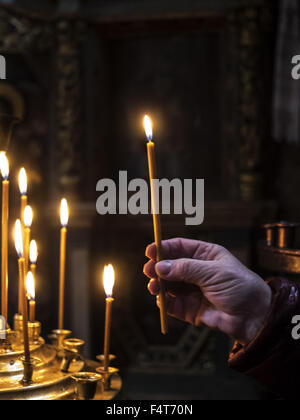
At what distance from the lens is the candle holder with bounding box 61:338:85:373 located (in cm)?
115

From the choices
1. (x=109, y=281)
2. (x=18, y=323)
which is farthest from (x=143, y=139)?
(x=109, y=281)

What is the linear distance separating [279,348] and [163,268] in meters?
0.29

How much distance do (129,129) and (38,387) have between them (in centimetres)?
355

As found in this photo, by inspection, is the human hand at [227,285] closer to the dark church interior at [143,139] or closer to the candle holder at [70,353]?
the candle holder at [70,353]

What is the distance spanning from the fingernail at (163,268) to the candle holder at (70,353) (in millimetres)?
281

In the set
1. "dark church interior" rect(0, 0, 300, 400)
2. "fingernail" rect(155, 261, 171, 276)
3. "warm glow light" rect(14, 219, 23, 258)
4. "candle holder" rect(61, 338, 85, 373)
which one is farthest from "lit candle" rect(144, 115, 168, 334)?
"dark church interior" rect(0, 0, 300, 400)

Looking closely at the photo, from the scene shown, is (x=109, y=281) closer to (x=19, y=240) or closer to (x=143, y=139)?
(x=19, y=240)

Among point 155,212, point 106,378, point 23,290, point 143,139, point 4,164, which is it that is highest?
point 143,139

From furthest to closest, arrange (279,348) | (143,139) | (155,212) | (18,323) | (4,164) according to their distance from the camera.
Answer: (143,139), (18,323), (4,164), (279,348), (155,212)

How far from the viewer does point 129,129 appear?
14.6 ft

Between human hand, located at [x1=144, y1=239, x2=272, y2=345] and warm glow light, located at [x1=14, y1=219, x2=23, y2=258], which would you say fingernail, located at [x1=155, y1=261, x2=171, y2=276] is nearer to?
human hand, located at [x1=144, y1=239, x2=272, y2=345]

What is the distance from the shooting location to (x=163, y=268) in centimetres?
111

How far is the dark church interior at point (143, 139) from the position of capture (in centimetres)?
397
